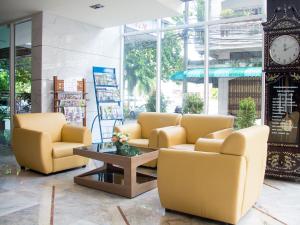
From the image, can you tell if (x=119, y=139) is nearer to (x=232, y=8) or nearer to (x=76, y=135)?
(x=76, y=135)

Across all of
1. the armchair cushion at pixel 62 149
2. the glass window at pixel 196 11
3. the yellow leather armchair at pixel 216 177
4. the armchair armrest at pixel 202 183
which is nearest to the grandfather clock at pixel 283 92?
the yellow leather armchair at pixel 216 177

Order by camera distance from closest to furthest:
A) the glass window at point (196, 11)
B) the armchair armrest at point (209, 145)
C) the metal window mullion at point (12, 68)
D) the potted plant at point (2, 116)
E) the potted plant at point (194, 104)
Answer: the armchair armrest at point (209, 145), the potted plant at point (194, 104), the glass window at point (196, 11), the metal window mullion at point (12, 68), the potted plant at point (2, 116)

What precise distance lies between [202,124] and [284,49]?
1.64 m

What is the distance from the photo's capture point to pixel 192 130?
5.06 meters

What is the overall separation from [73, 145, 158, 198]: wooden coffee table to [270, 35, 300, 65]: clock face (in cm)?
220

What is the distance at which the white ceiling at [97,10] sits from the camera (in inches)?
215

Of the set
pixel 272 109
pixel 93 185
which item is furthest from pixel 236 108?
pixel 93 185

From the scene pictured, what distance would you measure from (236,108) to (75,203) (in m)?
4.01

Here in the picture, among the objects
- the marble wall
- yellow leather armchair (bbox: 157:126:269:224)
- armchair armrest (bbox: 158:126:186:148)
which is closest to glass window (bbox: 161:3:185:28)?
the marble wall

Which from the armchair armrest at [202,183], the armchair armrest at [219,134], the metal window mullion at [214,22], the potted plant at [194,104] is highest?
the metal window mullion at [214,22]

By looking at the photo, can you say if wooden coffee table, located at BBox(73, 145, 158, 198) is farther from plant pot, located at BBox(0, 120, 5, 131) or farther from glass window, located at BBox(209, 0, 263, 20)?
plant pot, located at BBox(0, 120, 5, 131)

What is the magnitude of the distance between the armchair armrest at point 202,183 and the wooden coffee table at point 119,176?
604 millimetres

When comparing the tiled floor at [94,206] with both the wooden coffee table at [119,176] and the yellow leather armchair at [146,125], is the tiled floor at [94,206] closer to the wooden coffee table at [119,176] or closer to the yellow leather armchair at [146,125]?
the wooden coffee table at [119,176]

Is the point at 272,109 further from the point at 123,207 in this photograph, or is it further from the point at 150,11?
the point at 150,11
